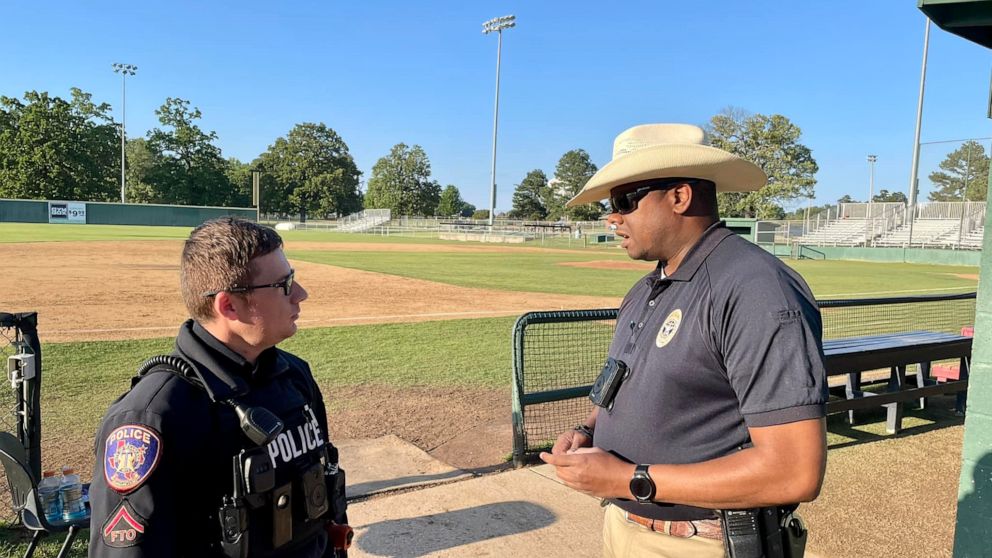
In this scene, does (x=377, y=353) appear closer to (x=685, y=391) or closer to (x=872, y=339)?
(x=872, y=339)

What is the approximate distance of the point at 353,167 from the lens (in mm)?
107875

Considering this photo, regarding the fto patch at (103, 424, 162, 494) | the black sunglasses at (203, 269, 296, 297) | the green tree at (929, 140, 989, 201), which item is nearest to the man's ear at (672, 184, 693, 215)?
the black sunglasses at (203, 269, 296, 297)

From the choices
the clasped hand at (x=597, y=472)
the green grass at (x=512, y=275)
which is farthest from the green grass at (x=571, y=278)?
the clasped hand at (x=597, y=472)

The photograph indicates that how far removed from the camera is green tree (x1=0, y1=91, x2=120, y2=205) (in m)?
69.8

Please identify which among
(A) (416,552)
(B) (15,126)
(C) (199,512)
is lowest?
(A) (416,552)

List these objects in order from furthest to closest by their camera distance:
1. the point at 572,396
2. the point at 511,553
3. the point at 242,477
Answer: the point at 572,396, the point at 511,553, the point at 242,477

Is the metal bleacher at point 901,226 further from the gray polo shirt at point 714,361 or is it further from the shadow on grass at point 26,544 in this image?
the shadow on grass at point 26,544

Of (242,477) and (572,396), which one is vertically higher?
(242,477)

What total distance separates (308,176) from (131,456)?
10508cm

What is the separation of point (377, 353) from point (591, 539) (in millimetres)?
5750

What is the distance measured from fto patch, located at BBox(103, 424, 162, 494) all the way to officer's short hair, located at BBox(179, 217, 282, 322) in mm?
405

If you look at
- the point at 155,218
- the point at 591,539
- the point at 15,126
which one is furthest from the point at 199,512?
the point at 15,126

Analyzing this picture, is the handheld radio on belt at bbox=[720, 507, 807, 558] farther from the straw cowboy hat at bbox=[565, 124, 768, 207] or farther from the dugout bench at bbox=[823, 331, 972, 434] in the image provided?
the dugout bench at bbox=[823, 331, 972, 434]

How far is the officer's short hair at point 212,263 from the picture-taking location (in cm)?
181
